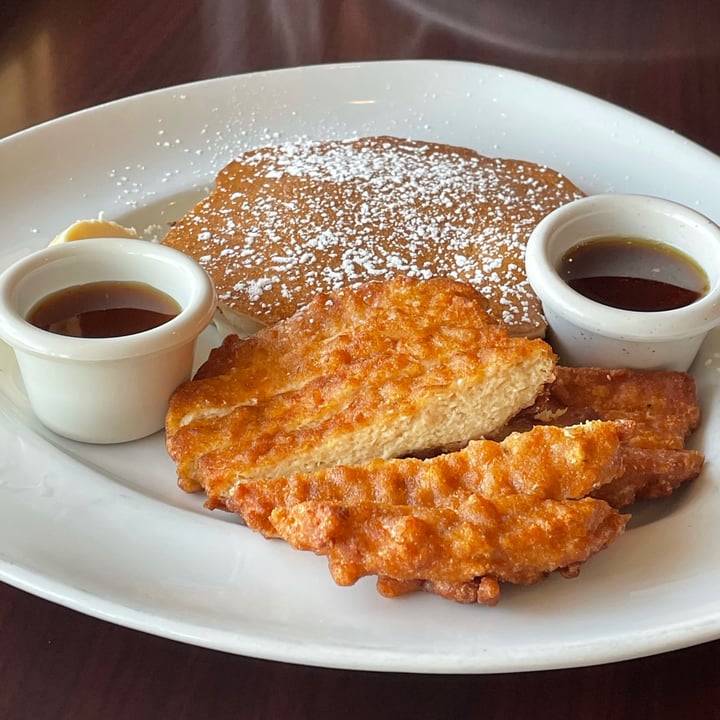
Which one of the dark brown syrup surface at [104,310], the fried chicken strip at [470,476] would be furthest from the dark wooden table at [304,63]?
the dark brown syrup surface at [104,310]

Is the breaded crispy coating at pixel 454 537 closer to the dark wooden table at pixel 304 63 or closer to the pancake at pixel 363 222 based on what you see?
the dark wooden table at pixel 304 63

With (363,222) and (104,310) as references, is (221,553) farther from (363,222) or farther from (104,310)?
(363,222)

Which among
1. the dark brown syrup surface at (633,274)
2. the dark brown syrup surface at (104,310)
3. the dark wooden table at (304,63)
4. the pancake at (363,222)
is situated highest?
the dark brown syrup surface at (633,274)

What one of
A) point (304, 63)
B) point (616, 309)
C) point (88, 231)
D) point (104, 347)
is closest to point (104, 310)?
point (104, 347)

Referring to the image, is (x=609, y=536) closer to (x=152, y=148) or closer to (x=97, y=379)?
(x=97, y=379)

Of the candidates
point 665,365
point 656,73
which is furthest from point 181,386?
point 656,73

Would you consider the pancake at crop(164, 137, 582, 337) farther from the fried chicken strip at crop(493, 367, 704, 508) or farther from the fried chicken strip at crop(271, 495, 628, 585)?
the fried chicken strip at crop(271, 495, 628, 585)
